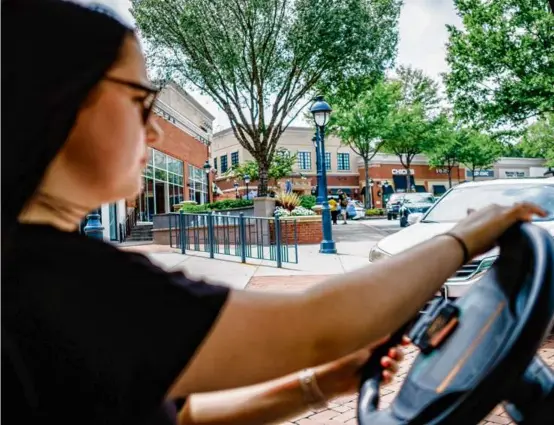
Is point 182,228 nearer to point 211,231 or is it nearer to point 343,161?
point 211,231

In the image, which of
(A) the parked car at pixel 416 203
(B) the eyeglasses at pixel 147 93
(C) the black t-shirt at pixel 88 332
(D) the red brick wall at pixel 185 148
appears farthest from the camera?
(A) the parked car at pixel 416 203

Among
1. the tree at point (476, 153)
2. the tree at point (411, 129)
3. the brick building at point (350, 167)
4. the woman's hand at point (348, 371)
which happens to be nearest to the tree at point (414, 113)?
Answer: the tree at point (411, 129)

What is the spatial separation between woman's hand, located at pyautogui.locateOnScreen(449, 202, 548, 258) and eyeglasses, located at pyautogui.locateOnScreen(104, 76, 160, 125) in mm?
574

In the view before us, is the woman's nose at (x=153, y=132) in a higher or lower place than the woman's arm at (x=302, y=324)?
higher

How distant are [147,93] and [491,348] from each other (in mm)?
725

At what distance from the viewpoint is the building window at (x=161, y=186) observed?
23328mm

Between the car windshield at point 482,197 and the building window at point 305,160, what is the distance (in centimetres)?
4330

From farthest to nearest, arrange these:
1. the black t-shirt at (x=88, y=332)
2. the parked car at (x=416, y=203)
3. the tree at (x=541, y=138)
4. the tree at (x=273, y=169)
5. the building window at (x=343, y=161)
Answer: the building window at (x=343, y=161) → the tree at (x=541, y=138) → the tree at (x=273, y=169) → the parked car at (x=416, y=203) → the black t-shirt at (x=88, y=332)

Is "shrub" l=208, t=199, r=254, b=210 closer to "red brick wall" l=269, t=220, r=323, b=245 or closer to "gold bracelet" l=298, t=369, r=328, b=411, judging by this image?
"red brick wall" l=269, t=220, r=323, b=245

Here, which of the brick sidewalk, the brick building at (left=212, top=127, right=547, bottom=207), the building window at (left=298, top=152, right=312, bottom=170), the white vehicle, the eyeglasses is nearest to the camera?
the eyeglasses

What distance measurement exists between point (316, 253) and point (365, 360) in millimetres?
11755

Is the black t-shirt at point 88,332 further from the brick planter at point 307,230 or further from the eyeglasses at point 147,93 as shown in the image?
the brick planter at point 307,230

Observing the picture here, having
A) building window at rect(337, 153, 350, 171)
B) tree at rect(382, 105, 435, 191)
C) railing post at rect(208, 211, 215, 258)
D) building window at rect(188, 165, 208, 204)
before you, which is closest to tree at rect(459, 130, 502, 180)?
tree at rect(382, 105, 435, 191)

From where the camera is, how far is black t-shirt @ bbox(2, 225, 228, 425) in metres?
0.64
